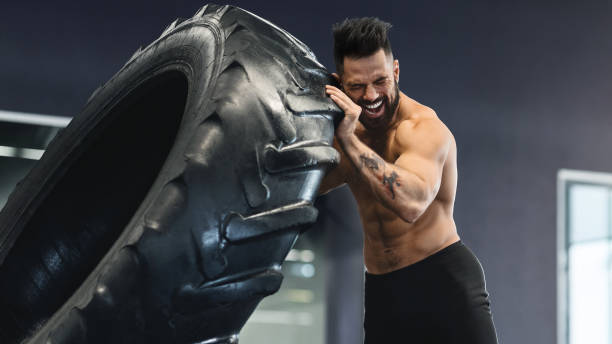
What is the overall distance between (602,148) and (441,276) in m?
4.19

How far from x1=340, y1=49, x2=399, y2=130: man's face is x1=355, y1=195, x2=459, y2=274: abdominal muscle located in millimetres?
254

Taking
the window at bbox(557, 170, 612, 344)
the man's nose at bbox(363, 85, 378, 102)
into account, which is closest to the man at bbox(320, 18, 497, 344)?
the man's nose at bbox(363, 85, 378, 102)

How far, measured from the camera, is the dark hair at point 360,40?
138 cm

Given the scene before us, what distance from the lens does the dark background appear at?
15.0 ft

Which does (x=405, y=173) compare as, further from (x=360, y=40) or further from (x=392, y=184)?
(x=360, y=40)

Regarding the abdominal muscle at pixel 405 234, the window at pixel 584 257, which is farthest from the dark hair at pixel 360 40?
the window at pixel 584 257

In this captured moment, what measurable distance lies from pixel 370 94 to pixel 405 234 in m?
0.35

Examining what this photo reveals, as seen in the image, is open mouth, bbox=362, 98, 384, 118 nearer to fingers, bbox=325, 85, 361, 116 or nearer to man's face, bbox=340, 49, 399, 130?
man's face, bbox=340, 49, 399, 130

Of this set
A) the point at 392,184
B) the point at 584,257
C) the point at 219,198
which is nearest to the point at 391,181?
the point at 392,184

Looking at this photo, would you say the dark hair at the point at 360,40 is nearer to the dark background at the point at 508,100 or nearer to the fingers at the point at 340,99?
the fingers at the point at 340,99

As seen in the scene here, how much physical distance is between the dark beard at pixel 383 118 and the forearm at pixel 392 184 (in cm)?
13

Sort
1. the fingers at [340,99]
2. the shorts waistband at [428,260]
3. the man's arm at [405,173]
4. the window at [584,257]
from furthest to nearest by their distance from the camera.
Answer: the window at [584,257] → the shorts waistband at [428,260] → the man's arm at [405,173] → the fingers at [340,99]

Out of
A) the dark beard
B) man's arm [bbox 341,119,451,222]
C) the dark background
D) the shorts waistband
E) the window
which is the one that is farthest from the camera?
the window

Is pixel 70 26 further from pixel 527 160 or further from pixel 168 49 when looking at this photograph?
pixel 527 160
